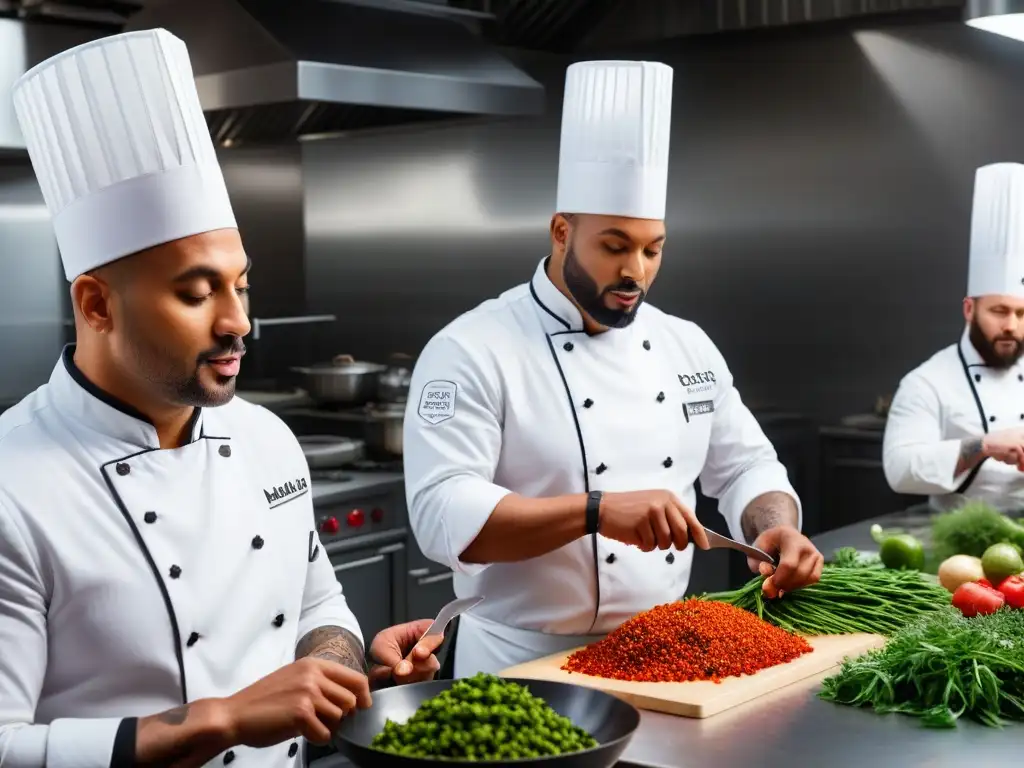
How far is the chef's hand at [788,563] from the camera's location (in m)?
2.36

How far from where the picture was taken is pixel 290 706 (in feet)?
4.79

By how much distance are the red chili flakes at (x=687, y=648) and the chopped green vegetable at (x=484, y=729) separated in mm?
528

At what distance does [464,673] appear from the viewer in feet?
8.68

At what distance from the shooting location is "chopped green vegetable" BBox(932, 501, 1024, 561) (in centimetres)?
293

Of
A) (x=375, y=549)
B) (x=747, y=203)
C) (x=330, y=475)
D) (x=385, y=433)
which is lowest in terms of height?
(x=375, y=549)

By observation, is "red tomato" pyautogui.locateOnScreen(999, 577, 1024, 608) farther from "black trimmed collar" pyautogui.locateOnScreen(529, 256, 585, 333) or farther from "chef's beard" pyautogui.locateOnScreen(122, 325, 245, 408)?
"chef's beard" pyautogui.locateOnScreen(122, 325, 245, 408)

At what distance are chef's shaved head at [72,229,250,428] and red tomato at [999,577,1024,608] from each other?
1.56 metres

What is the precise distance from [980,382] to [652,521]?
2.38m

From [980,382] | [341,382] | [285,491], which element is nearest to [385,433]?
[341,382]

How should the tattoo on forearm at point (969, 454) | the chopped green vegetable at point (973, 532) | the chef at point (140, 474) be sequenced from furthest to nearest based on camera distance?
the tattoo on forearm at point (969, 454), the chopped green vegetable at point (973, 532), the chef at point (140, 474)

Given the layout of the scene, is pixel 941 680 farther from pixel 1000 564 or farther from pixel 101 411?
pixel 101 411

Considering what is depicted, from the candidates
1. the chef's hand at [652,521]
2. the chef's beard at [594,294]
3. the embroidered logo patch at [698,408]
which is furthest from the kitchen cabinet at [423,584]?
the chef's hand at [652,521]

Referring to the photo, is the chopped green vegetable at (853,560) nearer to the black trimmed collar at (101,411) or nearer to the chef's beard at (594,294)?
the chef's beard at (594,294)

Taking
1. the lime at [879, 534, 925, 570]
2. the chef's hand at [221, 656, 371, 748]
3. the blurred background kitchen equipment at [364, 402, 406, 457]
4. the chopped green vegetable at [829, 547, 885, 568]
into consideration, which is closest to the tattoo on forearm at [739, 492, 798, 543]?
the chopped green vegetable at [829, 547, 885, 568]
